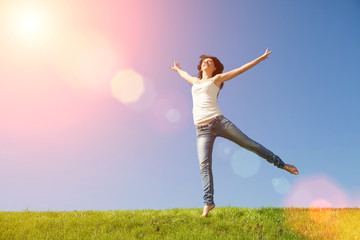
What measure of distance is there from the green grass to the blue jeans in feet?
2.59

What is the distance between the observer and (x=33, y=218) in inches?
304

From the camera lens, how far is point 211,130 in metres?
7.29

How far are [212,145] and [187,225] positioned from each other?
5.95 feet

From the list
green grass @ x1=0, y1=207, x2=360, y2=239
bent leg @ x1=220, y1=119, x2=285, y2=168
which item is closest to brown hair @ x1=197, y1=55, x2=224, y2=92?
bent leg @ x1=220, y1=119, x2=285, y2=168

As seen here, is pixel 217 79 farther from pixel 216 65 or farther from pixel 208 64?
pixel 216 65

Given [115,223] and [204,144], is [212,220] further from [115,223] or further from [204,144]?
[115,223]

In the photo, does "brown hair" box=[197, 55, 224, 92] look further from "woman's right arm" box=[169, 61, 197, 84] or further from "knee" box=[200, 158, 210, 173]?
"knee" box=[200, 158, 210, 173]

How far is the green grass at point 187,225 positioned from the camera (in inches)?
258

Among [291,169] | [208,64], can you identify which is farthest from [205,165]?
A: [208,64]

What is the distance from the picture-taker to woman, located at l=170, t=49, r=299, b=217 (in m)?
7.18

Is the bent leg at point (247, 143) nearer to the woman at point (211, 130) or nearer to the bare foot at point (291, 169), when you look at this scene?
the woman at point (211, 130)

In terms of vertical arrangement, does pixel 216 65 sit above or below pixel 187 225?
above

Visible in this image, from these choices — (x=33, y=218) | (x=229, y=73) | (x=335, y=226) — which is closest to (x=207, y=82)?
(x=229, y=73)

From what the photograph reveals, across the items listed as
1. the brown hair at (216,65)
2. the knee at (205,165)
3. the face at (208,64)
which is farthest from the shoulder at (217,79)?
the knee at (205,165)
